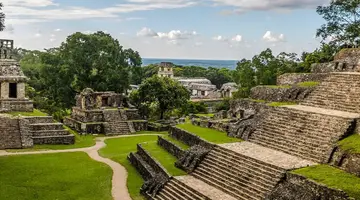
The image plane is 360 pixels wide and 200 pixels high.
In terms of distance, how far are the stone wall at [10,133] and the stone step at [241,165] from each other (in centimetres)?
1411

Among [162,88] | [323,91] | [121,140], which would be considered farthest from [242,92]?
[323,91]

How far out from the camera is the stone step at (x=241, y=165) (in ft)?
48.2

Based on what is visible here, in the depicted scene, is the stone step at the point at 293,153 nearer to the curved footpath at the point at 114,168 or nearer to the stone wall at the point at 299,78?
the curved footpath at the point at 114,168

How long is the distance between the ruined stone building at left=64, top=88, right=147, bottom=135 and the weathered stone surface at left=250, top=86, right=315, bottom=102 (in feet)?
43.9

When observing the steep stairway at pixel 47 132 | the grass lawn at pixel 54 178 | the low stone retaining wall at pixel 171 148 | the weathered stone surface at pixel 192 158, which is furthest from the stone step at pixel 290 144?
the steep stairway at pixel 47 132

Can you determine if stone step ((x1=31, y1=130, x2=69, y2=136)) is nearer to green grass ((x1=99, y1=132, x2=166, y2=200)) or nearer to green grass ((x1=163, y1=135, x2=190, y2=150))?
green grass ((x1=99, y1=132, x2=166, y2=200))

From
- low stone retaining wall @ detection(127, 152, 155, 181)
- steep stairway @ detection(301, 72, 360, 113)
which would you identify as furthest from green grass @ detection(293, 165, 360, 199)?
low stone retaining wall @ detection(127, 152, 155, 181)

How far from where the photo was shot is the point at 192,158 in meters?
18.4

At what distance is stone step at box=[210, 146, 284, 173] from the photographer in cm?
1474

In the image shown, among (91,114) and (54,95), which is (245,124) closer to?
(91,114)

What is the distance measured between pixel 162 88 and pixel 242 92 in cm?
738

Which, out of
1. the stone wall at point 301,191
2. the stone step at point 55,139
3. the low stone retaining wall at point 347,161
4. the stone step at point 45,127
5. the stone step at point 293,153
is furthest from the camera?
the stone step at point 45,127

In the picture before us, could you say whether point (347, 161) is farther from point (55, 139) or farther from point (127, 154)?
point (55, 139)

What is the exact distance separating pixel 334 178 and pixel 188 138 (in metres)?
9.64
